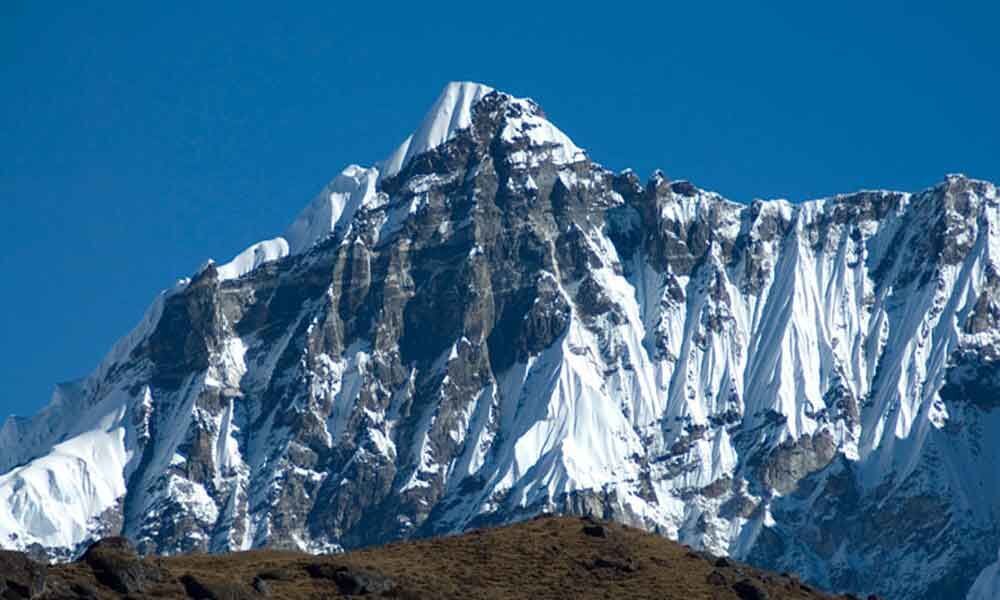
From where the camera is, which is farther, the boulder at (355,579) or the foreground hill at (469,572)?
the boulder at (355,579)

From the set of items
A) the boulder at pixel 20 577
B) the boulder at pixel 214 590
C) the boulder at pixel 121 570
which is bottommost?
the boulder at pixel 20 577

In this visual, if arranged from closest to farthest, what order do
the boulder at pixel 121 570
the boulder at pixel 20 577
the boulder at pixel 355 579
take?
the boulder at pixel 20 577
the boulder at pixel 121 570
the boulder at pixel 355 579

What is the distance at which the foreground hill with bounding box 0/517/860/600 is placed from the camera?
142250 millimetres

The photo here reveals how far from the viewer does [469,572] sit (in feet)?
522

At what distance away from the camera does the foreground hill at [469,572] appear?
142m

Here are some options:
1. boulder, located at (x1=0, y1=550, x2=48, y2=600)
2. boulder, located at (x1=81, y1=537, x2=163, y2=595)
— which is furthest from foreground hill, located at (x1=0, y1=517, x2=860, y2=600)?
boulder, located at (x1=0, y1=550, x2=48, y2=600)

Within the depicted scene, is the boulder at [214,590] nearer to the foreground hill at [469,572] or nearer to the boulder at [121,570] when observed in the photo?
the foreground hill at [469,572]

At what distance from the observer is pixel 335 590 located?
14888 cm

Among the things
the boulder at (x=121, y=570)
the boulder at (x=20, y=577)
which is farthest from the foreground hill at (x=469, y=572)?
the boulder at (x=20, y=577)

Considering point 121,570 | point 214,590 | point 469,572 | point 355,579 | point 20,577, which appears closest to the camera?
point 20,577

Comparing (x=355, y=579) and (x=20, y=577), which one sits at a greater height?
(x=355, y=579)

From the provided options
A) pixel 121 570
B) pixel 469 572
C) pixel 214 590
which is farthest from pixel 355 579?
pixel 121 570

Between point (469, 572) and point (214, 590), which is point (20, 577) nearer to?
point (214, 590)

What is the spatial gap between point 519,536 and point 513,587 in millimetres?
11009
